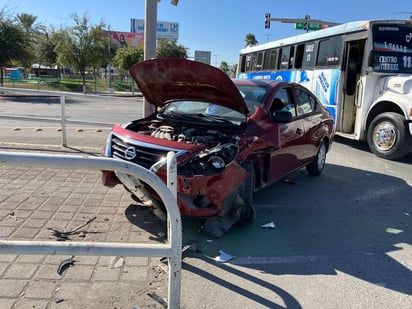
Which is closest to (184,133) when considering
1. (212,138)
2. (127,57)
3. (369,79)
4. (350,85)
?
(212,138)

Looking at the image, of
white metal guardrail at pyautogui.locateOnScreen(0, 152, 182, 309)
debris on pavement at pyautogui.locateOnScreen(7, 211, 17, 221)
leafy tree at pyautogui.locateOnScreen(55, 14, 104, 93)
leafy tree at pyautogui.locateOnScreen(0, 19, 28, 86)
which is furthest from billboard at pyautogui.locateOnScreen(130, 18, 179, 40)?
white metal guardrail at pyautogui.locateOnScreen(0, 152, 182, 309)

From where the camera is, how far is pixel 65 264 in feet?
10.6

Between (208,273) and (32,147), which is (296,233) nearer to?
(208,273)

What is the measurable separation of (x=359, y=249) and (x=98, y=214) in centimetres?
300

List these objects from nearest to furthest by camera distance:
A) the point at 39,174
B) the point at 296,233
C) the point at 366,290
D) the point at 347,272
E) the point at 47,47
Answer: the point at 366,290 → the point at 347,272 → the point at 296,233 → the point at 39,174 → the point at 47,47

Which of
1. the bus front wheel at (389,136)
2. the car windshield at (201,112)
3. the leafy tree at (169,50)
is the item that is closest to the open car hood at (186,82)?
the car windshield at (201,112)

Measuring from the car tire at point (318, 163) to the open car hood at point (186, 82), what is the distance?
9.01ft

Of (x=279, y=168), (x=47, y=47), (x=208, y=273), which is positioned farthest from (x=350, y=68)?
(x=47, y=47)

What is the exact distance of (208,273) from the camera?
3268 millimetres

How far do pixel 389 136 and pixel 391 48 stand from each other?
2.24 metres

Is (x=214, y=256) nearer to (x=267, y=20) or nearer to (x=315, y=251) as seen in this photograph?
(x=315, y=251)

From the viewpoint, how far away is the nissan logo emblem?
3811mm

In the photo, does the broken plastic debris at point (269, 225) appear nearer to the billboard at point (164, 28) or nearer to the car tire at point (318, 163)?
the car tire at point (318, 163)

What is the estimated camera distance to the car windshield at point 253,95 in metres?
4.91
